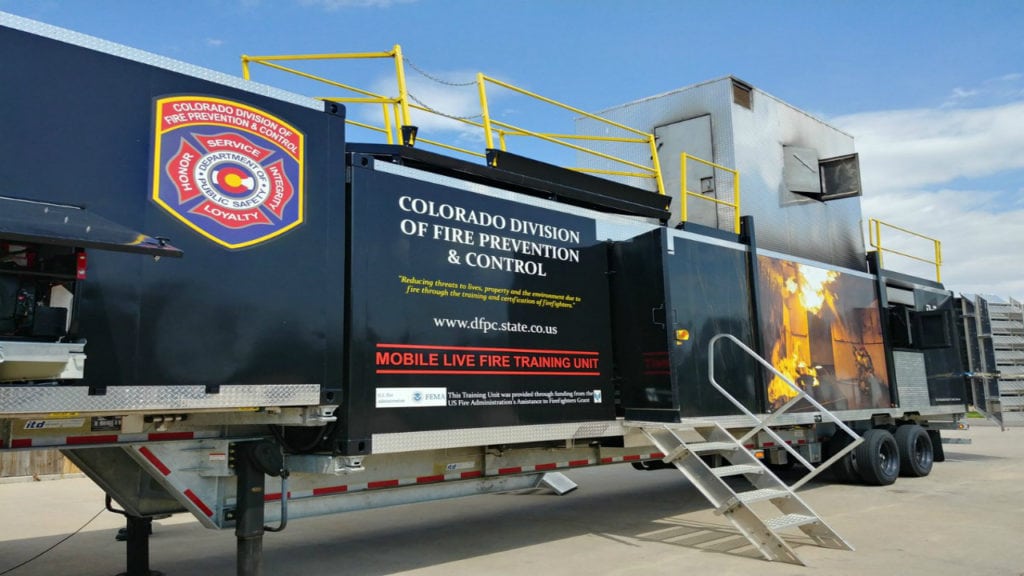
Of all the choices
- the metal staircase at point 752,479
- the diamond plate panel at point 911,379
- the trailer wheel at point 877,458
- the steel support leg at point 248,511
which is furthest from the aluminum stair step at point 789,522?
the diamond plate panel at point 911,379

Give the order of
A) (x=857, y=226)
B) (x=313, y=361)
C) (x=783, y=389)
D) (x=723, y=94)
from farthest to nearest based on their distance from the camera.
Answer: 1. (x=857, y=226)
2. (x=723, y=94)
3. (x=783, y=389)
4. (x=313, y=361)

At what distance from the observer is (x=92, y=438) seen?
434cm

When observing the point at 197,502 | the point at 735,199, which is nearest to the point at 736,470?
the point at 735,199

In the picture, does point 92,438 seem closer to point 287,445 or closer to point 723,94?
point 287,445

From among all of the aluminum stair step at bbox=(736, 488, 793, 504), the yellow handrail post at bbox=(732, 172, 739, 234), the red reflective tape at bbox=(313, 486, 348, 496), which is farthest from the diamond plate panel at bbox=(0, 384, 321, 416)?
the yellow handrail post at bbox=(732, 172, 739, 234)

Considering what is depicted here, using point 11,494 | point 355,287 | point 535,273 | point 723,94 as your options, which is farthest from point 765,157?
point 11,494

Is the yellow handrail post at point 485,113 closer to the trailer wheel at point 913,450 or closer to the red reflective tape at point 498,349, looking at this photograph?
the red reflective tape at point 498,349

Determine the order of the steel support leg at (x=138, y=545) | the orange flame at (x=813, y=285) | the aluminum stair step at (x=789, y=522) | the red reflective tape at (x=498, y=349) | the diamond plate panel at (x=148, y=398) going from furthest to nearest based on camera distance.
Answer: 1. the orange flame at (x=813, y=285)
2. the aluminum stair step at (x=789, y=522)
3. the steel support leg at (x=138, y=545)
4. the red reflective tape at (x=498, y=349)
5. the diamond plate panel at (x=148, y=398)

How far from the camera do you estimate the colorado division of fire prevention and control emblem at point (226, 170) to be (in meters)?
4.32

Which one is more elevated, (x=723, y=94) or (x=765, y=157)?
(x=723, y=94)

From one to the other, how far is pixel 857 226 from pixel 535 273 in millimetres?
7324

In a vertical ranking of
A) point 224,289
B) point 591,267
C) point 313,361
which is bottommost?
point 313,361

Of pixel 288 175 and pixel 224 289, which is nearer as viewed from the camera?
pixel 224 289

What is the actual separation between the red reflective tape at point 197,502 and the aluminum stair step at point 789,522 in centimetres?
436
